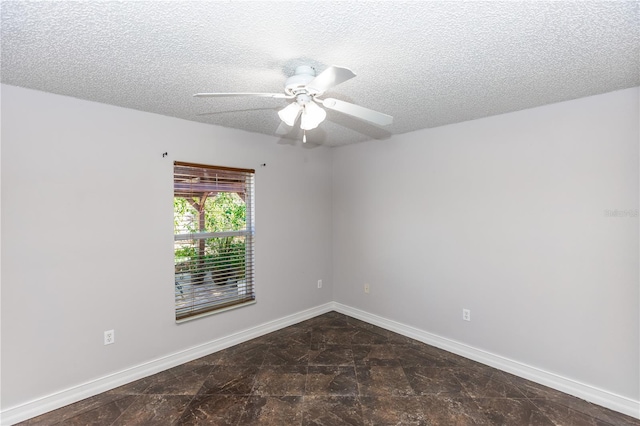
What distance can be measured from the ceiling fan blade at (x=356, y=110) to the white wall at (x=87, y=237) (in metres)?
1.76

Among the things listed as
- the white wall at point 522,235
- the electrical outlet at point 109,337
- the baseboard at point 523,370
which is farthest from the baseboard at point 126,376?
the white wall at point 522,235

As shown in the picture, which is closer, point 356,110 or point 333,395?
point 356,110

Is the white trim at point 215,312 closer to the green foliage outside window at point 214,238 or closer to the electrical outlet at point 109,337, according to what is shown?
the green foliage outside window at point 214,238

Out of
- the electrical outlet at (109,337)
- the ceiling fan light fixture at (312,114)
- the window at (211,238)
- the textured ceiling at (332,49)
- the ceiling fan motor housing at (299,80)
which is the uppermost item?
the textured ceiling at (332,49)

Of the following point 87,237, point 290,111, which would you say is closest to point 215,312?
point 87,237

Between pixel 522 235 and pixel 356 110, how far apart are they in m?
1.92

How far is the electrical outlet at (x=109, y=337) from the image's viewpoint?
2.50 metres

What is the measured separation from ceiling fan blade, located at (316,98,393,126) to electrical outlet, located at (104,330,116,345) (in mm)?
2471

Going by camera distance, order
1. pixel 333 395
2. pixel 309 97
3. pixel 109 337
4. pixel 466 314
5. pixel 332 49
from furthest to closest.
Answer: pixel 466 314, pixel 109 337, pixel 333 395, pixel 309 97, pixel 332 49

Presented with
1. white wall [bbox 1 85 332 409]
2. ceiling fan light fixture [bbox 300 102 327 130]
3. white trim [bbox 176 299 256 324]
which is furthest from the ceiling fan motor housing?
white trim [bbox 176 299 256 324]

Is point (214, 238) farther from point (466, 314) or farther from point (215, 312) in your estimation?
point (466, 314)

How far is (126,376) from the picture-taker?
2.58 metres

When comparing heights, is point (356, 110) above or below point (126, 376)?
above

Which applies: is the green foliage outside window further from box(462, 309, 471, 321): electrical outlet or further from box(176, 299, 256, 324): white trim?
box(462, 309, 471, 321): electrical outlet
